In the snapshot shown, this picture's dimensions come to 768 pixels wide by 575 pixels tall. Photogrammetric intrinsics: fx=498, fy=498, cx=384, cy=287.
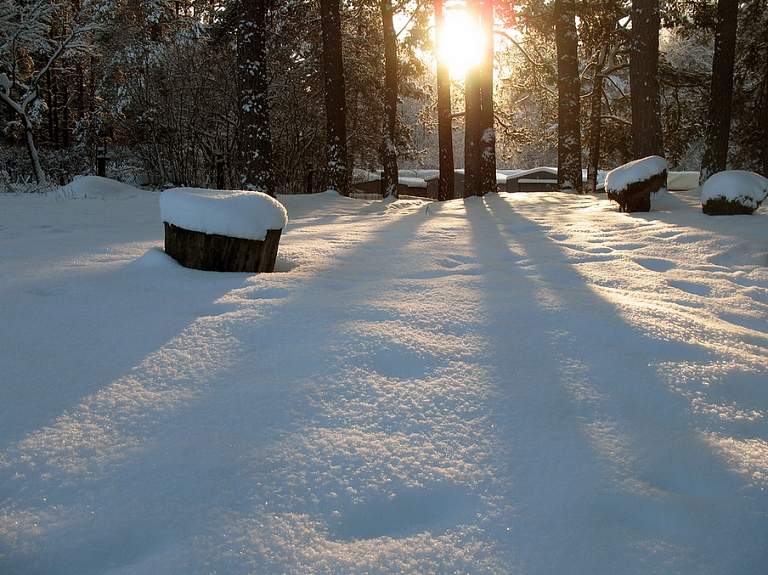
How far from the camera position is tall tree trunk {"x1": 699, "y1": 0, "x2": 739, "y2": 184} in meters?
9.75

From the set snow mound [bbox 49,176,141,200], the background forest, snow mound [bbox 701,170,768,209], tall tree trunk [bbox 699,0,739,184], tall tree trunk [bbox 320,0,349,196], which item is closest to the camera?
snow mound [bbox 701,170,768,209]

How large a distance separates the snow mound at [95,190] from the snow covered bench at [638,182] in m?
8.08

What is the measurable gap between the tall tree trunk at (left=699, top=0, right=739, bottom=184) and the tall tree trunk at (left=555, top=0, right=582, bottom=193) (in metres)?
2.49

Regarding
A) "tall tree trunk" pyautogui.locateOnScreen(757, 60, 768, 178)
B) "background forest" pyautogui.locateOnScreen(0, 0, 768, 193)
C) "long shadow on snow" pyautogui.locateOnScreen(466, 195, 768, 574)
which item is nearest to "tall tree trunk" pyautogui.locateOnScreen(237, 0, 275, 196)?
"background forest" pyautogui.locateOnScreen(0, 0, 768, 193)

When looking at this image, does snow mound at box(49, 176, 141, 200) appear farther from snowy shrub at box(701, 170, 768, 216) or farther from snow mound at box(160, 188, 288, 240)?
snowy shrub at box(701, 170, 768, 216)

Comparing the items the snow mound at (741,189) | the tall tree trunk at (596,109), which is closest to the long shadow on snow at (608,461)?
the snow mound at (741,189)

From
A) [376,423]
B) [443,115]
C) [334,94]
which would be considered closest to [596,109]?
[443,115]

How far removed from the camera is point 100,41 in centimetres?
1777

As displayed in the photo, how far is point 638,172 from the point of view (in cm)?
659

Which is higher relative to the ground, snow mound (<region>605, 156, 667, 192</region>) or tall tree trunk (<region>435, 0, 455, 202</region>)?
tall tree trunk (<region>435, 0, 455, 202</region>)

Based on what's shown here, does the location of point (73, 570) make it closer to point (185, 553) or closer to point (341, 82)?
point (185, 553)

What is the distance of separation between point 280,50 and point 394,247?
14128 millimetres

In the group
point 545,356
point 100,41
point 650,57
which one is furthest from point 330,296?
point 100,41

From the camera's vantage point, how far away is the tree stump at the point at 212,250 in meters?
3.20
